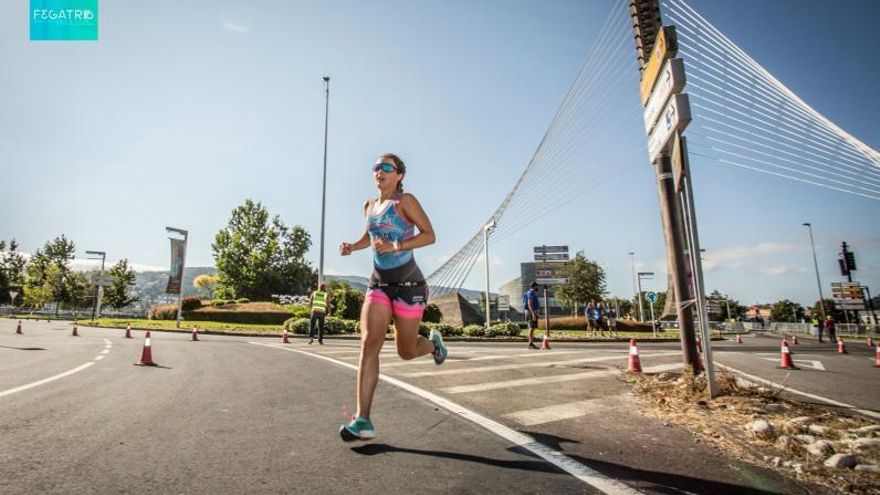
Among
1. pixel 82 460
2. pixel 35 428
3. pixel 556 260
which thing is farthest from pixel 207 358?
pixel 556 260

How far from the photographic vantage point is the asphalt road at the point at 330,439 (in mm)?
2158

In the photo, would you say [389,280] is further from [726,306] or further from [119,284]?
[726,306]

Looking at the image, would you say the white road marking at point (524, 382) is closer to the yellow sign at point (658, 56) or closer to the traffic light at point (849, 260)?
the yellow sign at point (658, 56)

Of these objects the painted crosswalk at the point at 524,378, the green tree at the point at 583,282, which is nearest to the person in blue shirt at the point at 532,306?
the painted crosswalk at the point at 524,378

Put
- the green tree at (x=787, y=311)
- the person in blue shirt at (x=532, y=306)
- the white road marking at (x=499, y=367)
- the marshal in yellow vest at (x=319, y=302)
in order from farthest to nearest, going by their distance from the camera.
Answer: the green tree at (x=787, y=311) → the marshal in yellow vest at (x=319, y=302) → the person in blue shirt at (x=532, y=306) → the white road marking at (x=499, y=367)

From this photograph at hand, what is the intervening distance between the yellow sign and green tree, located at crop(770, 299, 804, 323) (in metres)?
135

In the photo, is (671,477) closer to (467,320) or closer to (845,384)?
(845,384)

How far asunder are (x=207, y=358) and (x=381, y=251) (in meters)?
7.23

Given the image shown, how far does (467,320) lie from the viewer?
31688mm

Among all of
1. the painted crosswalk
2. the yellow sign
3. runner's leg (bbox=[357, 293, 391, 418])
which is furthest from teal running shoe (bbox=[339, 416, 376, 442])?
the yellow sign

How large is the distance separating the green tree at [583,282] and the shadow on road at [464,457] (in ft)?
194

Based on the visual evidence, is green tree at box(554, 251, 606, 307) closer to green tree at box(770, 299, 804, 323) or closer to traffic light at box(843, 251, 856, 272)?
traffic light at box(843, 251, 856, 272)

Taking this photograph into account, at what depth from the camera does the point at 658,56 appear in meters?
5.14

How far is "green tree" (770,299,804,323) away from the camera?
110 meters
